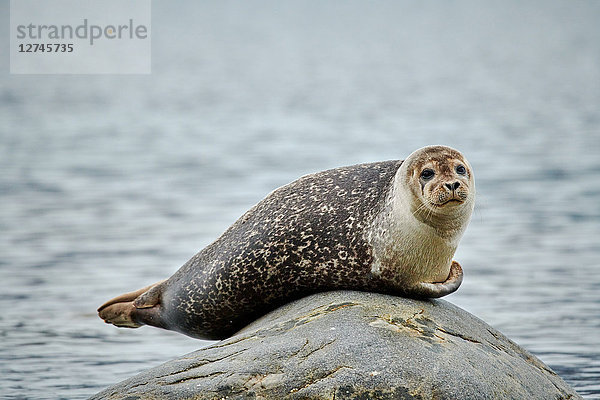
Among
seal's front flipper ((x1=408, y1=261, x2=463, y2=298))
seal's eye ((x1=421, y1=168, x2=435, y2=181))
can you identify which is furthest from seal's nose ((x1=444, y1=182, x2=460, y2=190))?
seal's front flipper ((x1=408, y1=261, x2=463, y2=298))

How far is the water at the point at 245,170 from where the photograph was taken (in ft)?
38.0

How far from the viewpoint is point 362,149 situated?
25156 millimetres

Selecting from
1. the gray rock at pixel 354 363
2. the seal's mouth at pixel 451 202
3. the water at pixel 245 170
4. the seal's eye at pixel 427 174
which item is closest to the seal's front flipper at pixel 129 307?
the water at pixel 245 170

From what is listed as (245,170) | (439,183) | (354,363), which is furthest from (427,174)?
(245,170)

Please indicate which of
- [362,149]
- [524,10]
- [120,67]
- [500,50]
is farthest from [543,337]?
[524,10]

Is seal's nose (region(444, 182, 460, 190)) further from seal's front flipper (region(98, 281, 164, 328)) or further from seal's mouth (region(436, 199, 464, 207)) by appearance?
seal's front flipper (region(98, 281, 164, 328))

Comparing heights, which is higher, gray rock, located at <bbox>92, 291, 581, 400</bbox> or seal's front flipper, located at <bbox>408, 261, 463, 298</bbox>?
seal's front flipper, located at <bbox>408, 261, 463, 298</bbox>

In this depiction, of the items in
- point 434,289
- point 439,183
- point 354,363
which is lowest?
point 354,363

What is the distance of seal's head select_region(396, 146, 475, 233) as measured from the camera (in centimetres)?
762

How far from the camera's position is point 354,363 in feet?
23.5

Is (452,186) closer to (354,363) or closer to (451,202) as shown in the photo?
(451,202)

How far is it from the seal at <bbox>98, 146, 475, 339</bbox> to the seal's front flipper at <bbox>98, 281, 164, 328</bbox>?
0.05ft

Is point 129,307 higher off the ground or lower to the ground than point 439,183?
lower

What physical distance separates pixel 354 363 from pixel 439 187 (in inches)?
51.9
